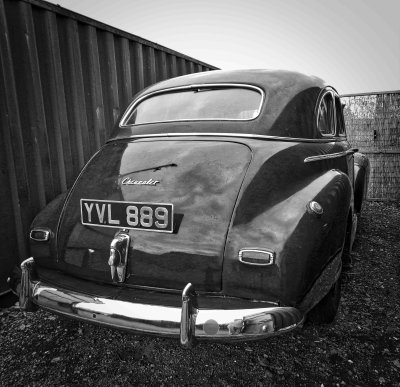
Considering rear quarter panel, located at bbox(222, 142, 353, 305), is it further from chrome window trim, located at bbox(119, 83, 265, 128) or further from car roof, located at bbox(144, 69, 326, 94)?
car roof, located at bbox(144, 69, 326, 94)

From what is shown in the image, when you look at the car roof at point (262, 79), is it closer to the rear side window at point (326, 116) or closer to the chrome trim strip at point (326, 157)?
the rear side window at point (326, 116)

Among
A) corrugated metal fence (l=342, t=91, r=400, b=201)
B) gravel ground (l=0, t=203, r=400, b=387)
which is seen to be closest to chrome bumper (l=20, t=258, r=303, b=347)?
gravel ground (l=0, t=203, r=400, b=387)

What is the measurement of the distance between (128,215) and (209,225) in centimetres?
47

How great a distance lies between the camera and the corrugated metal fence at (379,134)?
5734mm

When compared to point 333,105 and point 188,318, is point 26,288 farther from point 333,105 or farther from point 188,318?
point 333,105

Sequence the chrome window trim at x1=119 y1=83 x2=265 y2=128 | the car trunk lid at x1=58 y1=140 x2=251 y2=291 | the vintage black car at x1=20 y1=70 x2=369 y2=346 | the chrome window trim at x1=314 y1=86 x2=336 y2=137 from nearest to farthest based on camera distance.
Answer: the vintage black car at x1=20 y1=70 x2=369 y2=346
the car trunk lid at x1=58 y1=140 x2=251 y2=291
the chrome window trim at x1=119 y1=83 x2=265 y2=128
the chrome window trim at x1=314 y1=86 x2=336 y2=137

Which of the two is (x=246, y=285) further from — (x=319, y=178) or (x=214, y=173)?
(x=319, y=178)

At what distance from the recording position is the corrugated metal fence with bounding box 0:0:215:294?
2.66 m

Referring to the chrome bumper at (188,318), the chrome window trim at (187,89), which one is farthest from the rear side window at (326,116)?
the chrome bumper at (188,318)

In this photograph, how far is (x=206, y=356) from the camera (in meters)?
1.97

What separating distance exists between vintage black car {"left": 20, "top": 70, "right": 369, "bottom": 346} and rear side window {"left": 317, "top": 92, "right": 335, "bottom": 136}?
7 cm

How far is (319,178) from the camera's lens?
2014 millimetres

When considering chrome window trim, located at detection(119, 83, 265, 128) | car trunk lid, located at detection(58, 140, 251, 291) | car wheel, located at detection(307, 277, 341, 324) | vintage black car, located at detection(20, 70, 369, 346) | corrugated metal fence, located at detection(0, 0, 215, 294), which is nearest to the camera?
vintage black car, located at detection(20, 70, 369, 346)

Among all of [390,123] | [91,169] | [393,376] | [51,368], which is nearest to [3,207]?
[91,169]
